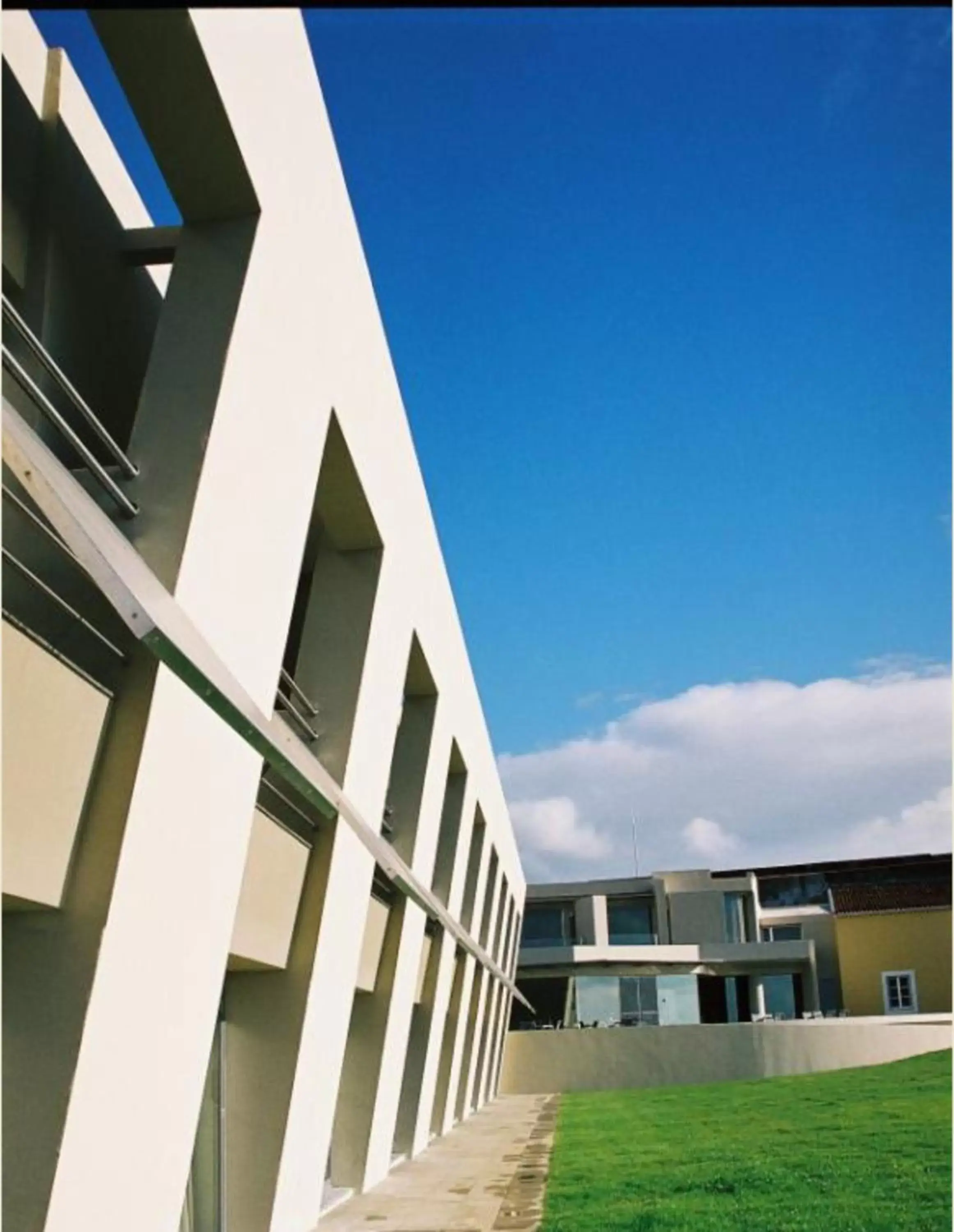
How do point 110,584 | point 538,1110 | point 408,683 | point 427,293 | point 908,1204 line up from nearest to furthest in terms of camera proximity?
point 110,584
point 427,293
point 908,1204
point 408,683
point 538,1110

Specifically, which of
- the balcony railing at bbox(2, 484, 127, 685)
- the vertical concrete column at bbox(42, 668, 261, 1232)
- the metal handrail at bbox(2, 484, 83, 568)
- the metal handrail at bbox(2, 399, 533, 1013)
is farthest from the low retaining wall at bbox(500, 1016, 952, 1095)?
the metal handrail at bbox(2, 484, 83, 568)

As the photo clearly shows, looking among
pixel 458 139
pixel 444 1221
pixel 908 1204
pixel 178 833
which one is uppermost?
pixel 458 139

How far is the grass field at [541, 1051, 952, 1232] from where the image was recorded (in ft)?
33.4

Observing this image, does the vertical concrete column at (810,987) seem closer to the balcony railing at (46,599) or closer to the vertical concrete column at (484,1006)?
the vertical concrete column at (484,1006)

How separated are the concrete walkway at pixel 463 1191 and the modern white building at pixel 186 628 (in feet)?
3.26

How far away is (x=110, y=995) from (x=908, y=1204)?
319 inches

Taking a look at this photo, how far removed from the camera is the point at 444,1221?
11383 millimetres

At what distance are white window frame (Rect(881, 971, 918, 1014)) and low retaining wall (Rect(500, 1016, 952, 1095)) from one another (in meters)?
7.05

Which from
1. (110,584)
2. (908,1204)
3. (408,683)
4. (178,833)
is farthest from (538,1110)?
(110,584)

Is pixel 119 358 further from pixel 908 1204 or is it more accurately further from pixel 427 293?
pixel 908 1204

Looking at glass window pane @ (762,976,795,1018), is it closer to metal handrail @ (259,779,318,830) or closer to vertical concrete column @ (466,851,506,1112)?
vertical concrete column @ (466,851,506,1112)

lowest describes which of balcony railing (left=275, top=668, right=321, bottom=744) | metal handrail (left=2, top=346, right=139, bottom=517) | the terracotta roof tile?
metal handrail (left=2, top=346, right=139, bottom=517)

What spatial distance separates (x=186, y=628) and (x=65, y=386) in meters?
1.41

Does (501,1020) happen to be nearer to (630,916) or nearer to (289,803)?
(630,916)
